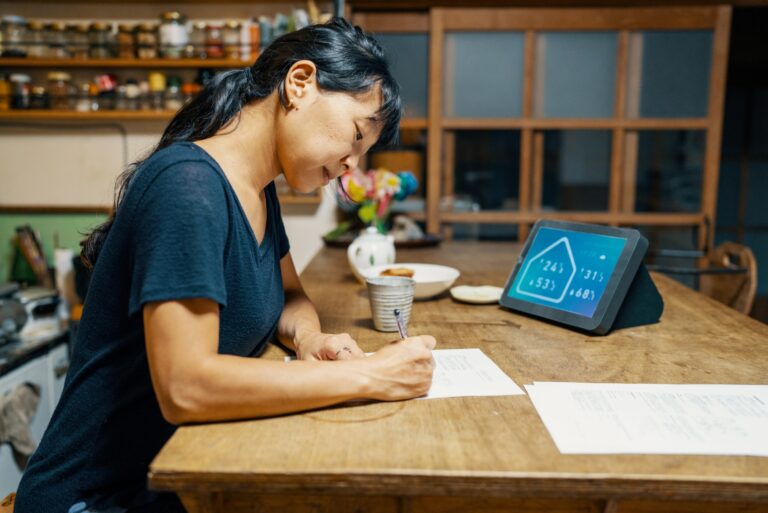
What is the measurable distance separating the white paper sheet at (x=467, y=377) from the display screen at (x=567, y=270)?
1.00ft

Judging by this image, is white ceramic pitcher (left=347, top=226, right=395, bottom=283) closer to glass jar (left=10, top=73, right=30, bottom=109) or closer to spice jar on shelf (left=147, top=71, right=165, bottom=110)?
spice jar on shelf (left=147, top=71, right=165, bottom=110)

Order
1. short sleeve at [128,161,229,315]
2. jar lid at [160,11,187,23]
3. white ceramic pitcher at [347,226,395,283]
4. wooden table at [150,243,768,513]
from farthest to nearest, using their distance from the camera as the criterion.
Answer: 1. jar lid at [160,11,187,23]
2. white ceramic pitcher at [347,226,395,283]
3. short sleeve at [128,161,229,315]
4. wooden table at [150,243,768,513]

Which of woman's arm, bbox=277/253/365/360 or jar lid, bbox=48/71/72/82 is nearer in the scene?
woman's arm, bbox=277/253/365/360

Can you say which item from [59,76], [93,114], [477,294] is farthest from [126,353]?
[59,76]

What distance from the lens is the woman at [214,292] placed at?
2.75ft

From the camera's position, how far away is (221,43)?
292 cm

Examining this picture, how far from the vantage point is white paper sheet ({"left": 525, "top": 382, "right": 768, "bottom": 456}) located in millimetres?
780

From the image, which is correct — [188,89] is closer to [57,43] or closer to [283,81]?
[57,43]

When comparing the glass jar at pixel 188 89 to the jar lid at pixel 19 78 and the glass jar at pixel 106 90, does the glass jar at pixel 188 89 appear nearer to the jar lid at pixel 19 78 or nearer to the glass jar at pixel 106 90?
the glass jar at pixel 106 90

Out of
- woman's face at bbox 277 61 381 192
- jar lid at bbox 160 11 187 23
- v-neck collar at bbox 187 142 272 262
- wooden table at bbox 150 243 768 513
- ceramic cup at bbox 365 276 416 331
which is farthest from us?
jar lid at bbox 160 11 187 23

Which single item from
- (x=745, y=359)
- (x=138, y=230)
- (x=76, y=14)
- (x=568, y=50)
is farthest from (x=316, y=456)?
(x=76, y=14)

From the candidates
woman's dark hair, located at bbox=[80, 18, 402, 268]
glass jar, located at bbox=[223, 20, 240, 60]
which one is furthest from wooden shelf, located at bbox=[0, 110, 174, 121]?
woman's dark hair, located at bbox=[80, 18, 402, 268]

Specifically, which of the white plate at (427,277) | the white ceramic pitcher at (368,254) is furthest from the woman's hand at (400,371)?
the white ceramic pitcher at (368,254)

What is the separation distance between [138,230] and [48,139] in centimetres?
267
